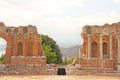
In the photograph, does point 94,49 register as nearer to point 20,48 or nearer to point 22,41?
point 22,41

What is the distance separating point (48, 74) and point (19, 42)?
6.33m

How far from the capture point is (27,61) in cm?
4234

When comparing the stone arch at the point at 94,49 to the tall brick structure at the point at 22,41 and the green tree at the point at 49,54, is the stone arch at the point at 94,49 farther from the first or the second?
the green tree at the point at 49,54

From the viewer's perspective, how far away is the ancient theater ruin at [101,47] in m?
41.9

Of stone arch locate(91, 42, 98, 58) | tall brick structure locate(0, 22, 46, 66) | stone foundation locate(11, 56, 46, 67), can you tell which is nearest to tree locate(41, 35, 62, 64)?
tall brick structure locate(0, 22, 46, 66)

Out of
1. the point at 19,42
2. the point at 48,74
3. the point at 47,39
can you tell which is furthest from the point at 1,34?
the point at 47,39

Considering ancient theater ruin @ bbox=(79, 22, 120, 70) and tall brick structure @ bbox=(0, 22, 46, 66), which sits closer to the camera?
ancient theater ruin @ bbox=(79, 22, 120, 70)

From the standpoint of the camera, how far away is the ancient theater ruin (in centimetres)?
4194

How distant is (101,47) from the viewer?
42.5 m

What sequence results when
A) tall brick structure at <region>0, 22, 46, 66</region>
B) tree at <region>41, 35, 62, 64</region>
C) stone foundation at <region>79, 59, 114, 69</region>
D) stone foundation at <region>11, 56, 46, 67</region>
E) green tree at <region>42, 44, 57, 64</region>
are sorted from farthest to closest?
1. tree at <region>41, 35, 62, 64</region>
2. green tree at <region>42, 44, 57, 64</region>
3. tall brick structure at <region>0, 22, 46, 66</region>
4. stone foundation at <region>11, 56, 46, 67</region>
5. stone foundation at <region>79, 59, 114, 69</region>

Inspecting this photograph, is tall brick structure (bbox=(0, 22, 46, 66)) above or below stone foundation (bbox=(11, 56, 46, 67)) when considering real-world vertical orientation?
above

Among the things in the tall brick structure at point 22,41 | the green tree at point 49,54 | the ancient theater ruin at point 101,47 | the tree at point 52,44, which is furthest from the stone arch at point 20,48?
the tree at point 52,44

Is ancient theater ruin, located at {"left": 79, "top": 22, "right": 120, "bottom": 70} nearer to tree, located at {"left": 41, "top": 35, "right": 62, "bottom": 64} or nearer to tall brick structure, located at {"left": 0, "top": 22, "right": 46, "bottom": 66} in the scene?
tall brick structure, located at {"left": 0, "top": 22, "right": 46, "bottom": 66}

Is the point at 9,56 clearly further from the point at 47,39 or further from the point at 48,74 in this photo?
the point at 47,39
